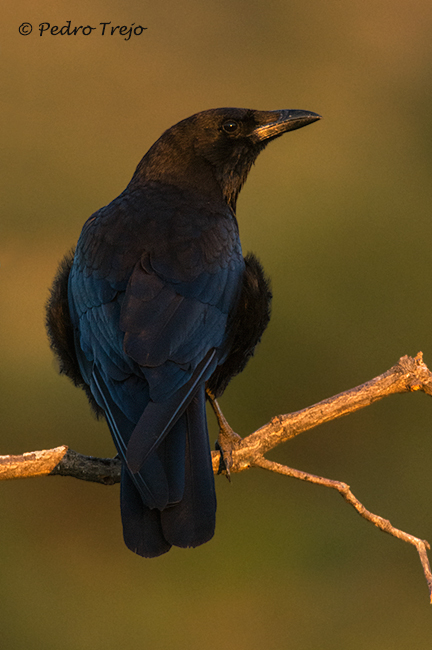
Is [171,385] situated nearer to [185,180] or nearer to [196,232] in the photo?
[196,232]

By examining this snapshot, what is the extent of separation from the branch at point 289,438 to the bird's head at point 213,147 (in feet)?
4.91

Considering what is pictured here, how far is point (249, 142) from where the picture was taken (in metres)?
4.97

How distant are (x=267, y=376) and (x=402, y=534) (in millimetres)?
5342

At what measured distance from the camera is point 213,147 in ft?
16.1

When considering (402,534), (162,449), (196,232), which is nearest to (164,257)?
(196,232)

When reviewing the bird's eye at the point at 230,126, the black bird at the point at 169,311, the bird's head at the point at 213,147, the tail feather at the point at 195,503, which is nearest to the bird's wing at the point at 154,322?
the black bird at the point at 169,311

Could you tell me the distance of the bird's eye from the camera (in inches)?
193

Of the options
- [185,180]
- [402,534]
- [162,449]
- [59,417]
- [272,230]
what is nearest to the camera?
[162,449]

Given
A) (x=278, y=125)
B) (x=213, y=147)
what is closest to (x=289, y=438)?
(x=213, y=147)

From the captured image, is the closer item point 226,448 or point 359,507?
point 359,507

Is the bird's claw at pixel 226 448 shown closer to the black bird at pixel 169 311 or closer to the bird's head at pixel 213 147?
the black bird at pixel 169 311

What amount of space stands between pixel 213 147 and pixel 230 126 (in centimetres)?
16

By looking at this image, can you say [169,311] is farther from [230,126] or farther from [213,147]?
[230,126]

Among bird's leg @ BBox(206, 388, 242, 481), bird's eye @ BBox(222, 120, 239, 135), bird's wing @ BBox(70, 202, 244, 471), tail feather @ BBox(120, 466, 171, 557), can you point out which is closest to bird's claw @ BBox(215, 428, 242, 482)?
bird's leg @ BBox(206, 388, 242, 481)
